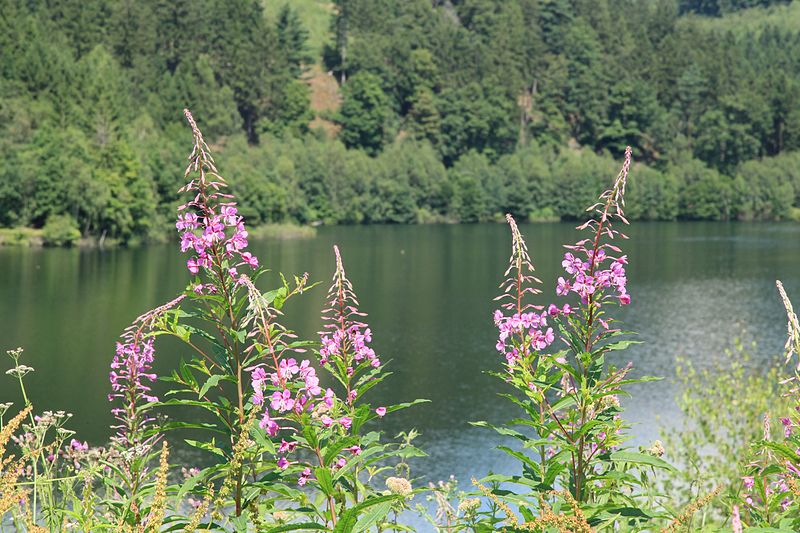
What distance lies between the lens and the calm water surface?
26156 mm

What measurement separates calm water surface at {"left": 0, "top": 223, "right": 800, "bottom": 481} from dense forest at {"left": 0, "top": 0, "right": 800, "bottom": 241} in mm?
20842

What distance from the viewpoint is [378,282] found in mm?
55438

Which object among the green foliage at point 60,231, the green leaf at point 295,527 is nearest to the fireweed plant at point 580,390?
the green leaf at point 295,527

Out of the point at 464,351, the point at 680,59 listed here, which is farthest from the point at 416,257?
the point at 680,59

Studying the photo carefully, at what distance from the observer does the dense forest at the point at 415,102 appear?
314ft

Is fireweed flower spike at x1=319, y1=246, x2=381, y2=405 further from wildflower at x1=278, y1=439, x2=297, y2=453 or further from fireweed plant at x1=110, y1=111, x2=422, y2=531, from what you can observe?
wildflower at x1=278, y1=439, x2=297, y2=453

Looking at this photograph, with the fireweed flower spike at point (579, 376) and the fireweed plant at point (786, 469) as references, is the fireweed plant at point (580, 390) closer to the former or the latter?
the fireweed flower spike at point (579, 376)

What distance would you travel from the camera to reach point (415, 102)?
14650 cm

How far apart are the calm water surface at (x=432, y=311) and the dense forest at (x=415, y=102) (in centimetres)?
2084

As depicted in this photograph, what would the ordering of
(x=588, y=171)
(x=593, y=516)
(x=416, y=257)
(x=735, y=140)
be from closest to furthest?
(x=593, y=516) < (x=416, y=257) < (x=588, y=171) < (x=735, y=140)

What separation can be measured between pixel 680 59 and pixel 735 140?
72.1ft

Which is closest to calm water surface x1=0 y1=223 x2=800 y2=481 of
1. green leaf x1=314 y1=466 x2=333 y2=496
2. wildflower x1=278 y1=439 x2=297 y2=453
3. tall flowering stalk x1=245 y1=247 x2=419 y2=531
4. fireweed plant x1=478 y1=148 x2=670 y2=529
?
fireweed plant x1=478 y1=148 x2=670 y2=529

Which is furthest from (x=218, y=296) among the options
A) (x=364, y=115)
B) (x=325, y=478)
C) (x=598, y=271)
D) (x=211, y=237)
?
(x=364, y=115)

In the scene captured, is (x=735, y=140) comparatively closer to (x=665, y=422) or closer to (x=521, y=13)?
(x=521, y=13)
